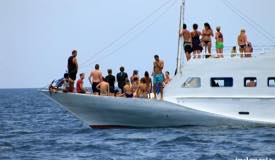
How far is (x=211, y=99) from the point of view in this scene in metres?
28.9

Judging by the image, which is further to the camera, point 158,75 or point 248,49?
point 158,75

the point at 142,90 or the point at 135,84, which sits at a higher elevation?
the point at 135,84

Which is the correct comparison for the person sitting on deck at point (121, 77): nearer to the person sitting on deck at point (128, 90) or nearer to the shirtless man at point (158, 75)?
the person sitting on deck at point (128, 90)

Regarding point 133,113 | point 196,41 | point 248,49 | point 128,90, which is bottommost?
point 133,113

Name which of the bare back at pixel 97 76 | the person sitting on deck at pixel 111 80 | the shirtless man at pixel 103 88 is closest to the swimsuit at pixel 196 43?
the person sitting on deck at pixel 111 80

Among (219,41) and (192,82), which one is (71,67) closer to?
(192,82)

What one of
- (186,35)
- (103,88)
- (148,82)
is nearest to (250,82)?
(186,35)

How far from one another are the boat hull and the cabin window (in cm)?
114

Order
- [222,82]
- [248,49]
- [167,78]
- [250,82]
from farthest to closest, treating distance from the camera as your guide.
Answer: [167,78] → [248,49] → [222,82] → [250,82]

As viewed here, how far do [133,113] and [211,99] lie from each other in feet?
9.73

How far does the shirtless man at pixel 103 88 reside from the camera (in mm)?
29594

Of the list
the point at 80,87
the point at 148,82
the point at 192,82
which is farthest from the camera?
the point at 80,87

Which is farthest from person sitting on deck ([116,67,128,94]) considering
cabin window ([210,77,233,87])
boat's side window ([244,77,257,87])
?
boat's side window ([244,77,257,87])

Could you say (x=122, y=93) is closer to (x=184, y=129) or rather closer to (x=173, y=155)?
(x=184, y=129)
